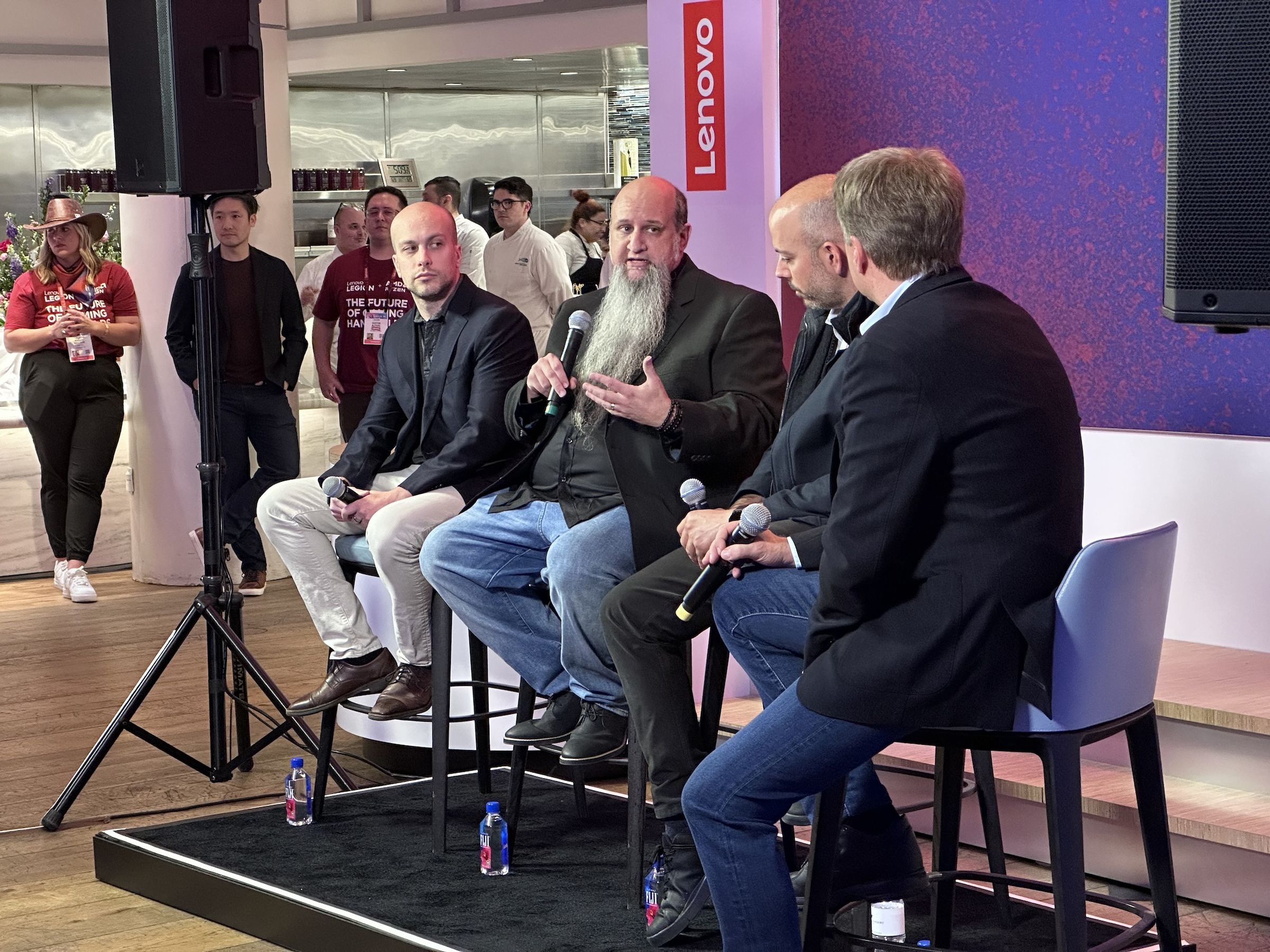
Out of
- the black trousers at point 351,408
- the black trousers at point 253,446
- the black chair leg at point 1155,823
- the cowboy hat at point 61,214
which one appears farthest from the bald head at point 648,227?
the cowboy hat at point 61,214

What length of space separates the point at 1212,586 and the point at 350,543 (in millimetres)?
1948

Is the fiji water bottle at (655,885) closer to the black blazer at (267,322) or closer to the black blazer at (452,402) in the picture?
the black blazer at (452,402)

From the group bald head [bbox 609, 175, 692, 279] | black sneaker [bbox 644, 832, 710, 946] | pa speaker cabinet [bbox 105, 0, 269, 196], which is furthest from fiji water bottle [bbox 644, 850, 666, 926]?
pa speaker cabinet [bbox 105, 0, 269, 196]

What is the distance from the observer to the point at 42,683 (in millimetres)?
5656

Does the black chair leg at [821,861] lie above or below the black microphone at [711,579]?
below

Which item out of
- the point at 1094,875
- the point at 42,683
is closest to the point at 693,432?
the point at 1094,875

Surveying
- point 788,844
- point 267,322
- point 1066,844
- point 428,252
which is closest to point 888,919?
point 788,844

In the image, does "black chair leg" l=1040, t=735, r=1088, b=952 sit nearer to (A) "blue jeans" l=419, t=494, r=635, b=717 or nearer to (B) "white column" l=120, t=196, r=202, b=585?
(A) "blue jeans" l=419, t=494, r=635, b=717

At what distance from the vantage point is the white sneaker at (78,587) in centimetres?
711

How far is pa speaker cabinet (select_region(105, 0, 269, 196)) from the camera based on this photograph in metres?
4.25

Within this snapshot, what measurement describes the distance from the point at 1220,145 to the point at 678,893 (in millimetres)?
1621

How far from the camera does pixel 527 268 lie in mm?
7414

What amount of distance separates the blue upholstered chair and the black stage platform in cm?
60

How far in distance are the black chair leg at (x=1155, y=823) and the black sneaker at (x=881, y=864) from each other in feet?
1.21
